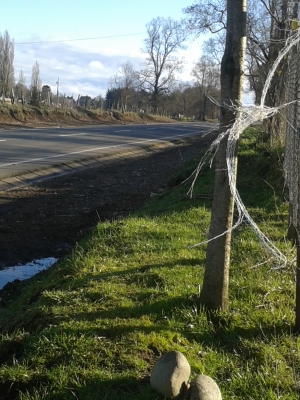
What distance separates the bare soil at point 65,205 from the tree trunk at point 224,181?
11.2 ft

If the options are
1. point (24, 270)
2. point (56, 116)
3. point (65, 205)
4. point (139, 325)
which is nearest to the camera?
point (139, 325)

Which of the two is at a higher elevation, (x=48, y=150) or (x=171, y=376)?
(x=48, y=150)

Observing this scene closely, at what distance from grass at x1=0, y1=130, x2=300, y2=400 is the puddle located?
442 mm

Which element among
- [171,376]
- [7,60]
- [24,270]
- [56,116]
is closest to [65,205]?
[24,270]

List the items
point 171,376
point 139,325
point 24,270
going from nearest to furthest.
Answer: point 171,376
point 139,325
point 24,270

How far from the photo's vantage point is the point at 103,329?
3846mm

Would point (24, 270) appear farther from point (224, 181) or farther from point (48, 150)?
point (48, 150)

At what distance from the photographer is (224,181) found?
4047 millimetres

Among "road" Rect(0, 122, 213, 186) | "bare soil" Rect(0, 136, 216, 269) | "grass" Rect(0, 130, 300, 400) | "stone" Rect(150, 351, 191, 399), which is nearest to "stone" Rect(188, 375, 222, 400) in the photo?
"stone" Rect(150, 351, 191, 399)

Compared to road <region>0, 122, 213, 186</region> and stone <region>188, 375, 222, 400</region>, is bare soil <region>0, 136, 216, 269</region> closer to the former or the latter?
road <region>0, 122, 213, 186</region>

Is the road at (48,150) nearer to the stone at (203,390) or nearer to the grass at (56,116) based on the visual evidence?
the stone at (203,390)

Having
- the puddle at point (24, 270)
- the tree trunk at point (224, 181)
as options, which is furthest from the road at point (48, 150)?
the tree trunk at point (224, 181)

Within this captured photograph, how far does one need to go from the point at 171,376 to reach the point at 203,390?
208 mm

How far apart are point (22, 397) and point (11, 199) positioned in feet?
24.5
